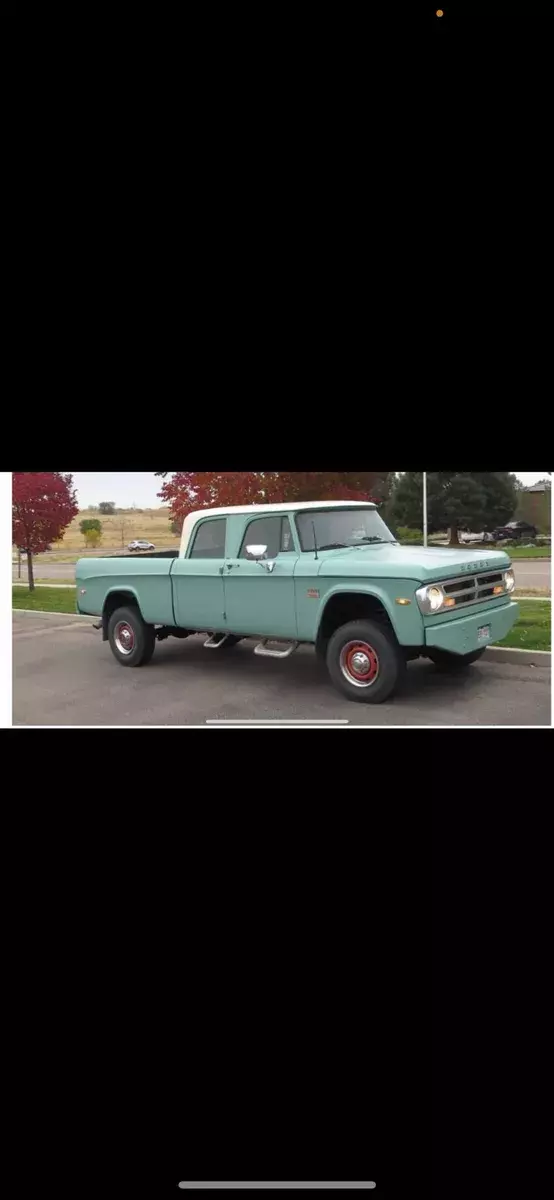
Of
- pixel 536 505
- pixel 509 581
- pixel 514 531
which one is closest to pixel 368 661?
pixel 509 581

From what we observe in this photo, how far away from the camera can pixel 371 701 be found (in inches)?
117

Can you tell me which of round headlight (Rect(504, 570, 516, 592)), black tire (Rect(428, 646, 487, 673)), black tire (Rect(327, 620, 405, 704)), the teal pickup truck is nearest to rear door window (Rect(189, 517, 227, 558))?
the teal pickup truck

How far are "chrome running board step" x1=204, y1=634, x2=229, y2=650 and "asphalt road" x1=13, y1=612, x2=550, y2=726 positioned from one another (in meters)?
0.10

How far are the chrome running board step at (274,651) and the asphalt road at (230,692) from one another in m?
0.03

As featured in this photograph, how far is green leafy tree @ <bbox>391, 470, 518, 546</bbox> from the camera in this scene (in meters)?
2.78

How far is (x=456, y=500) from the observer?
2.89 metres

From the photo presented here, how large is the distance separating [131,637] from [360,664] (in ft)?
3.21

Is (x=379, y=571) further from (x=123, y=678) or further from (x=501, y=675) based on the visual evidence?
(x=123, y=678)

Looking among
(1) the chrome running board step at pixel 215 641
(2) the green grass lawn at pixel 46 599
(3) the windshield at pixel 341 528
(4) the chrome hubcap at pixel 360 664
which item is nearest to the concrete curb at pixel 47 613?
(2) the green grass lawn at pixel 46 599

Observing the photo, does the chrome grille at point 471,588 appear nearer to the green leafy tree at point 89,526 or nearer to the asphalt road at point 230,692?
the asphalt road at point 230,692

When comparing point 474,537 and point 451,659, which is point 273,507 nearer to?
point 474,537
